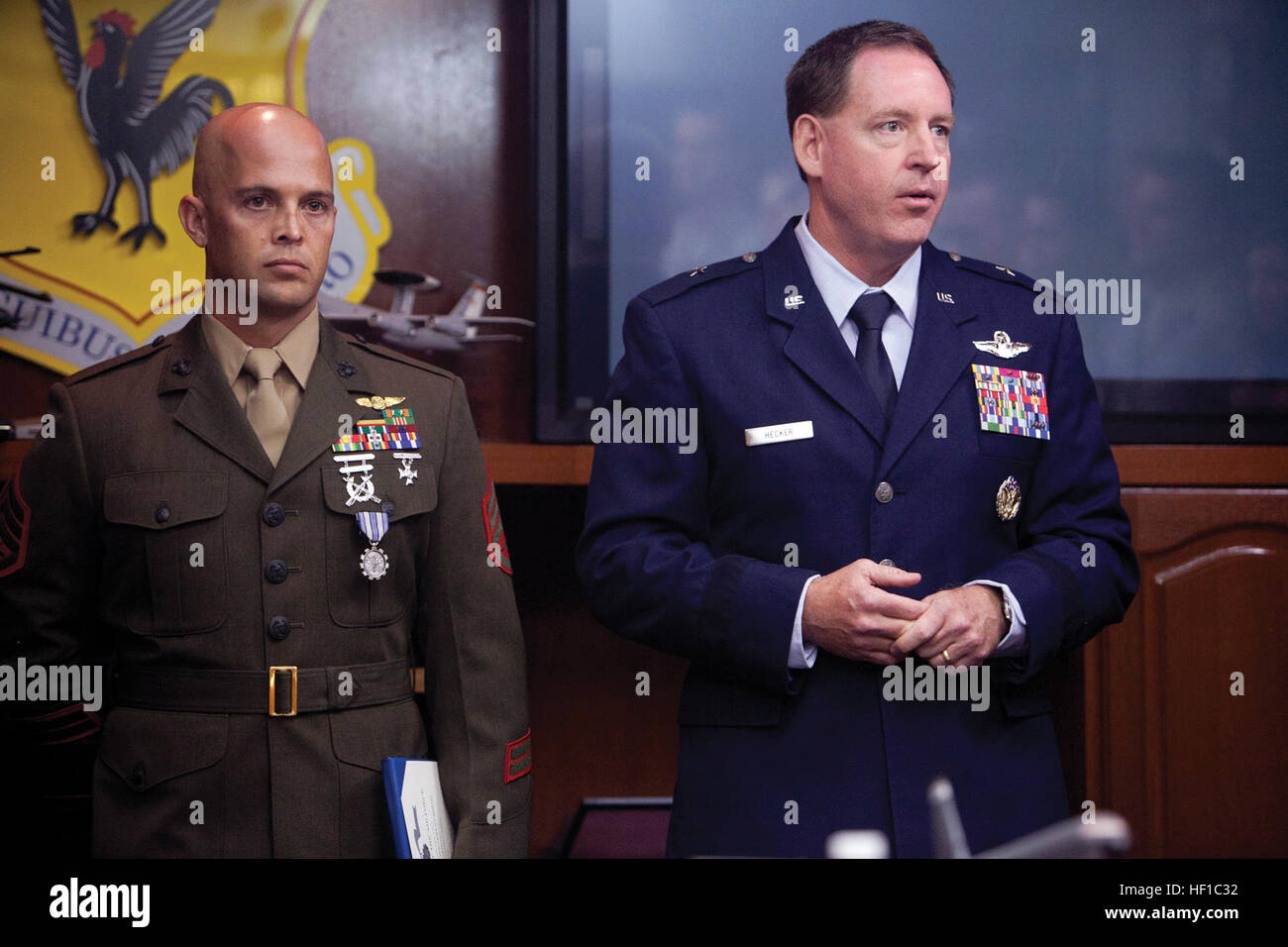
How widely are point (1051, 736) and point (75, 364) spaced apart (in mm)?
1767

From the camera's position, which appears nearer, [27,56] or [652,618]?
[652,618]

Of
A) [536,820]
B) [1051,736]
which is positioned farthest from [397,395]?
[536,820]

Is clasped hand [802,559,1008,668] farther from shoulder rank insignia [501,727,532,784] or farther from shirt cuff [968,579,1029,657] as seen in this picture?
shoulder rank insignia [501,727,532,784]

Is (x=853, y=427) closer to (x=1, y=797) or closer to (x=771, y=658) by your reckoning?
(x=771, y=658)

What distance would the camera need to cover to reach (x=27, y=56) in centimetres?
216

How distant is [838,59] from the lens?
143cm

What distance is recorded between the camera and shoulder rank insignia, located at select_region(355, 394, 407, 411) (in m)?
1.45

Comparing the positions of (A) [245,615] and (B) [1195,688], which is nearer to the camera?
Answer: (A) [245,615]

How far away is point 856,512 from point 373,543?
576 millimetres
